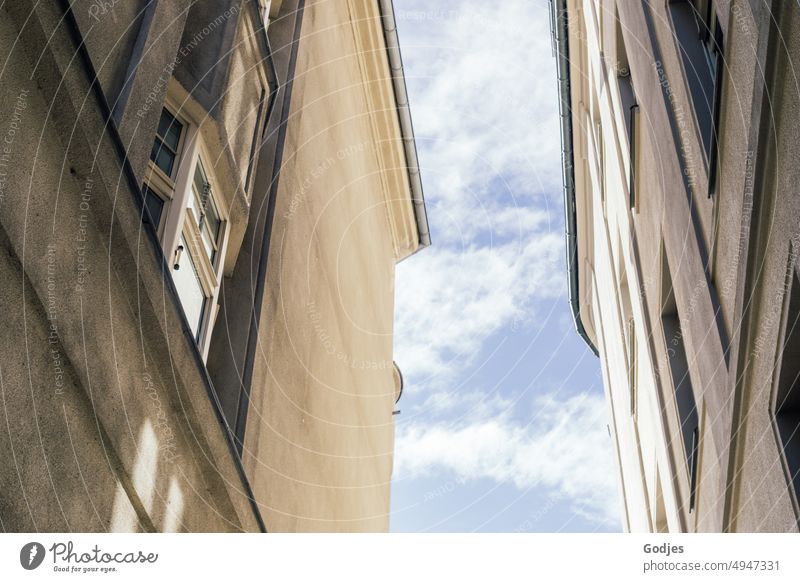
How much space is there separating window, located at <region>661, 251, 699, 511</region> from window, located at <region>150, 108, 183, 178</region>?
629cm

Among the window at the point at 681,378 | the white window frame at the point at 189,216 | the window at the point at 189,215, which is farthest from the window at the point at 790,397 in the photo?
the white window frame at the point at 189,216

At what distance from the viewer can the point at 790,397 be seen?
5.90 metres

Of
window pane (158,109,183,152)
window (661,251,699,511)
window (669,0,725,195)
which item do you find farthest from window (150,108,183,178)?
window (661,251,699,511)

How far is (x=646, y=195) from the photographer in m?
13.0

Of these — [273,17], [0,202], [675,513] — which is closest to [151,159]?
[0,202]

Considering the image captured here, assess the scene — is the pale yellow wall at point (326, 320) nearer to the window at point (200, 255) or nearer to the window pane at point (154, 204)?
the window at point (200, 255)

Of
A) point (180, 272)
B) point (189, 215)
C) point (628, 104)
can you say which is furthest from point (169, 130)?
point (628, 104)

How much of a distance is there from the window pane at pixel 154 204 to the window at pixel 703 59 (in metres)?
5.03

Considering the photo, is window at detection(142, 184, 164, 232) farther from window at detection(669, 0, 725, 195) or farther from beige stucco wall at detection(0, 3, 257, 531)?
window at detection(669, 0, 725, 195)

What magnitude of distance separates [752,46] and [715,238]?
230cm

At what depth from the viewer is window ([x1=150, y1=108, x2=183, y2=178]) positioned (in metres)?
8.88

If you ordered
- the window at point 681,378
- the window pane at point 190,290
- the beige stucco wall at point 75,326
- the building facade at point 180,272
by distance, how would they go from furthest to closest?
1. the window at point 681,378
2. the window pane at point 190,290
3. the building facade at point 180,272
4. the beige stucco wall at point 75,326

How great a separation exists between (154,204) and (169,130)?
4.07 feet

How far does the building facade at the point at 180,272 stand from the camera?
4984 millimetres
